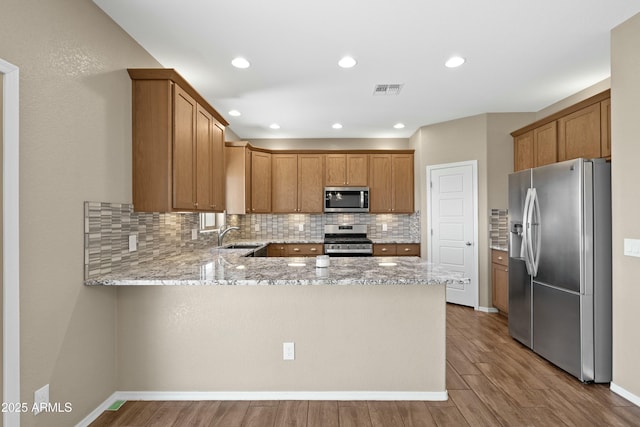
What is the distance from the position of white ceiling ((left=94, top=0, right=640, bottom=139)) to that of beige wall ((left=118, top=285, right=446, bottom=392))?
6.15ft

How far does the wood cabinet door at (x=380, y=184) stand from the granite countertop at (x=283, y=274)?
9.32ft

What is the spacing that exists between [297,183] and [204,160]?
8.22 feet

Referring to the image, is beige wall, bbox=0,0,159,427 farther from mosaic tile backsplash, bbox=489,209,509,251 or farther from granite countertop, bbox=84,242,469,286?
mosaic tile backsplash, bbox=489,209,509,251

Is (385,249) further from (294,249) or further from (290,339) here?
(290,339)

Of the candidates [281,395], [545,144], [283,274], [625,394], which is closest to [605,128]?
[545,144]

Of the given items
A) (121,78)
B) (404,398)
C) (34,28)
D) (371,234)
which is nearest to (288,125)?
(371,234)

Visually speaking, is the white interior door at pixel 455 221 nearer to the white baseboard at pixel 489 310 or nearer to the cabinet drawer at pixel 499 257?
the white baseboard at pixel 489 310

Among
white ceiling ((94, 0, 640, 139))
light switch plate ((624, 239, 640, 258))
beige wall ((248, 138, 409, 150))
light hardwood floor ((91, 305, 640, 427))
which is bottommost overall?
light hardwood floor ((91, 305, 640, 427))

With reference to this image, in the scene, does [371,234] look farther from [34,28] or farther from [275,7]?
[34,28]

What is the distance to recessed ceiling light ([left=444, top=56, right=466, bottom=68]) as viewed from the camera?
2.77 m

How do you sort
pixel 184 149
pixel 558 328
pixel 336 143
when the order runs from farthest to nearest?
pixel 336 143, pixel 558 328, pixel 184 149

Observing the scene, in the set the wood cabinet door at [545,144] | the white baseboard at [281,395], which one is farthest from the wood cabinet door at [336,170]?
the white baseboard at [281,395]

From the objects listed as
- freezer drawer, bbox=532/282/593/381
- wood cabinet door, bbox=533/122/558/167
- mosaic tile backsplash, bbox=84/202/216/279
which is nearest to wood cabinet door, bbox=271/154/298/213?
mosaic tile backsplash, bbox=84/202/216/279

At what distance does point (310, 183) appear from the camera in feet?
17.6
